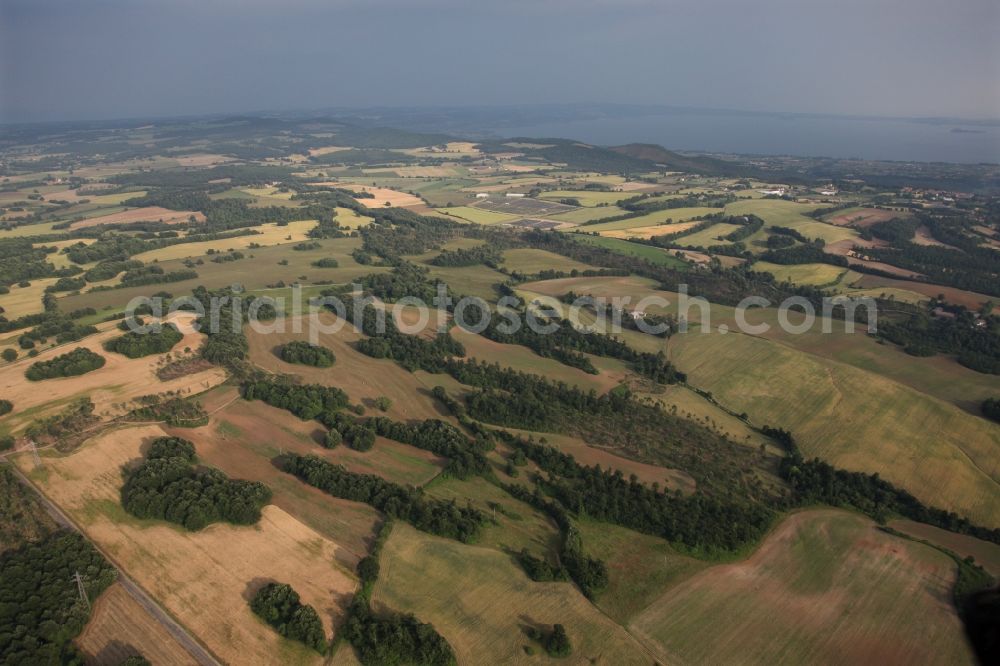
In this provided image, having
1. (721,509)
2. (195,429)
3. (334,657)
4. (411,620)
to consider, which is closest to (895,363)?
(721,509)

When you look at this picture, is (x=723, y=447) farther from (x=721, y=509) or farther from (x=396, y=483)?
(x=396, y=483)

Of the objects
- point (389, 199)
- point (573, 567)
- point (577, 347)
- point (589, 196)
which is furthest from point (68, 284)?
point (589, 196)

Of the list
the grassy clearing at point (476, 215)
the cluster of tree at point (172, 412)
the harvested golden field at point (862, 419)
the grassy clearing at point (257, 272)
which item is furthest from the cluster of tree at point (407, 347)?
the grassy clearing at point (476, 215)

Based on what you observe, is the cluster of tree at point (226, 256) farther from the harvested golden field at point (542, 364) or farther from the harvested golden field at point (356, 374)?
the harvested golden field at point (542, 364)

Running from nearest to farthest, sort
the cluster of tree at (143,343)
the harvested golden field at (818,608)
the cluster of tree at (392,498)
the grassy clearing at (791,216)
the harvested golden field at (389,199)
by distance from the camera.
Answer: the harvested golden field at (818,608), the cluster of tree at (392,498), the cluster of tree at (143,343), the grassy clearing at (791,216), the harvested golden field at (389,199)

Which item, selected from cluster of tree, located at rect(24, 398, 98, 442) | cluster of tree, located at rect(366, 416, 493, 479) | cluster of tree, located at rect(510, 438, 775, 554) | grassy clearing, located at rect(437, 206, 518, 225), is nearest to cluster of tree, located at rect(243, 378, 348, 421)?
cluster of tree, located at rect(366, 416, 493, 479)

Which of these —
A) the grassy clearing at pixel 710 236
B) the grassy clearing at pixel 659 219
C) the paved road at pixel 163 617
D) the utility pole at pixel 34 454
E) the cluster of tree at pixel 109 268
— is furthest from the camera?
the grassy clearing at pixel 659 219

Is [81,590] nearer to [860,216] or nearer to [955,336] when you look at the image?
[955,336]
